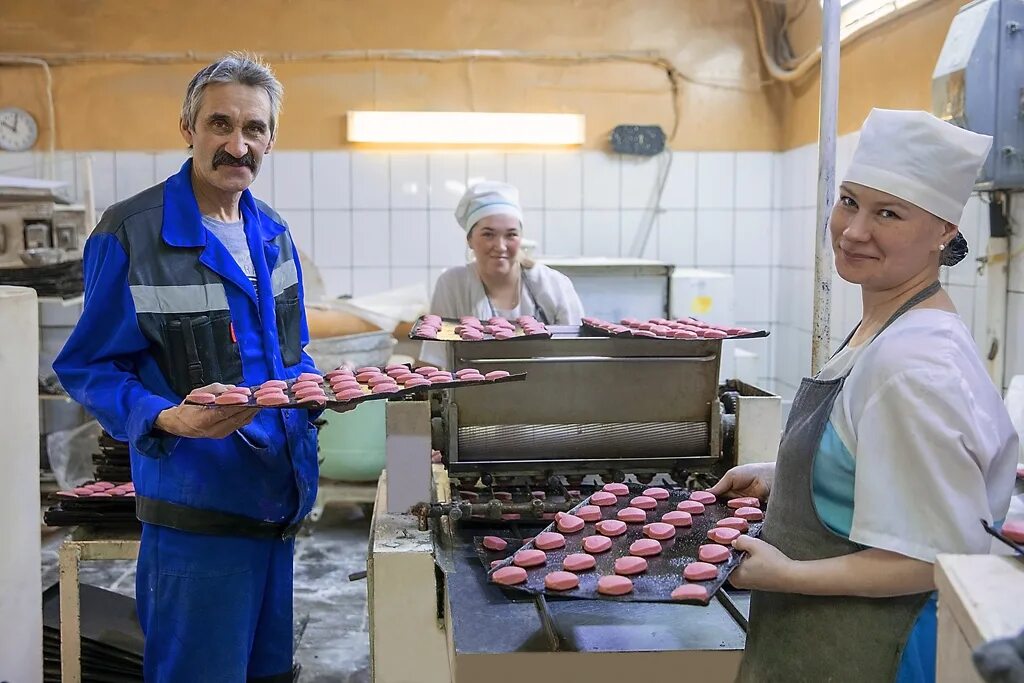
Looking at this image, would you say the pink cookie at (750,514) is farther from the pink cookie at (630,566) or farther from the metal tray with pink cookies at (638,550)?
the pink cookie at (630,566)

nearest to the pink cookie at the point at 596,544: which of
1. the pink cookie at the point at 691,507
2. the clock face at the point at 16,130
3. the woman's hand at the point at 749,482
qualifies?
the pink cookie at the point at 691,507

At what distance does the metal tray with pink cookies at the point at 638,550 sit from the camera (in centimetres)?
133

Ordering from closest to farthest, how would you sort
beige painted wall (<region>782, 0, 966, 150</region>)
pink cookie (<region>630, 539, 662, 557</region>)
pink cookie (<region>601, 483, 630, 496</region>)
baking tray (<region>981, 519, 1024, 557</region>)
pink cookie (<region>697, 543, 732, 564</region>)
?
baking tray (<region>981, 519, 1024, 557</region>) → pink cookie (<region>697, 543, 732, 564</region>) → pink cookie (<region>630, 539, 662, 557</region>) → pink cookie (<region>601, 483, 630, 496</region>) → beige painted wall (<region>782, 0, 966, 150</region>)

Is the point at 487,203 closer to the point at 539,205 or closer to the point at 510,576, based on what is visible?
the point at 510,576

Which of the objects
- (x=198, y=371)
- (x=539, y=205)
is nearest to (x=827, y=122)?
(x=198, y=371)

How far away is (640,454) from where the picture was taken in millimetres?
2236

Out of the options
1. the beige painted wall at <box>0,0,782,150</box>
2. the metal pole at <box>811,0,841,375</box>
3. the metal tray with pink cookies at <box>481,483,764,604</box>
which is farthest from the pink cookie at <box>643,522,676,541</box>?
the beige painted wall at <box>0,0,782,150</box>

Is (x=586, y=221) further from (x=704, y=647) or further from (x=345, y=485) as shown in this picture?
(x=704, y=647)

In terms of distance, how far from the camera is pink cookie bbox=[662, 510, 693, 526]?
1629mm

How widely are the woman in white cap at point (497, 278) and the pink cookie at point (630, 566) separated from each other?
1.72 m

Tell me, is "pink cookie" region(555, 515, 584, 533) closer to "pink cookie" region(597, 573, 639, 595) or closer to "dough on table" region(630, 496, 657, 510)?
"dough on table" region(630, 496, 657, 510)

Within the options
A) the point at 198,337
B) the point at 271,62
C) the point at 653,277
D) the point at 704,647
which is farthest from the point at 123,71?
the point at 704,647

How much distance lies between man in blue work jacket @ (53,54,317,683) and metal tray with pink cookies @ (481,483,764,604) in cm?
63

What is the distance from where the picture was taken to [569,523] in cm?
162
